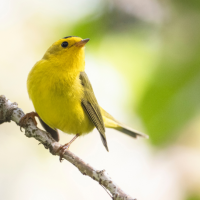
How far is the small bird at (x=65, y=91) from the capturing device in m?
3.22

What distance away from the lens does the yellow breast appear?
10.5 feet

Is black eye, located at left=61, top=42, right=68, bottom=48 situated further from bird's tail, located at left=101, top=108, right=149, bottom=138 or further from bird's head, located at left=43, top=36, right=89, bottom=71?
bird's tail, located at left=101, top=108, right=149, bottom=138

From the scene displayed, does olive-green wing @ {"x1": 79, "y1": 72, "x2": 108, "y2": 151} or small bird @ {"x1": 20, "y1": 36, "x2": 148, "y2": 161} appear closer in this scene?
small bird @ {"x1": 20, "y1": 36, "x2": 148, "y2": 161}

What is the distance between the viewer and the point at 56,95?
3.21 meters

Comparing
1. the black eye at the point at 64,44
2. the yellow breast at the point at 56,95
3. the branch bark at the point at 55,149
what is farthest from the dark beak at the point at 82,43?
the branch bark at the point at 55,149

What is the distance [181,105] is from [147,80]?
1.47ft

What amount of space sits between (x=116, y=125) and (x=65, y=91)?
175cm

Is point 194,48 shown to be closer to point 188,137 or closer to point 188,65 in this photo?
point 188,65

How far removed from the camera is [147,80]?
9.04 ft

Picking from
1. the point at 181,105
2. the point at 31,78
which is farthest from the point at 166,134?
the point at 31,78

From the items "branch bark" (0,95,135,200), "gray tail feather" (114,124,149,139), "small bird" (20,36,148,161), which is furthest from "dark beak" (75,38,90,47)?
"gray tail feather" (114,124,149,139)

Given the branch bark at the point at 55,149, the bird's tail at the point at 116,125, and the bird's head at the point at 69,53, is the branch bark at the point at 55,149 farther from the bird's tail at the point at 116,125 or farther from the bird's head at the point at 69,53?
the bird's tail at the point at 116,125

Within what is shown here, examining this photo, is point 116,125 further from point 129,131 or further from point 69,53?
point 69,53

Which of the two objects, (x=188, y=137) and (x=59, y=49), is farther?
(x=59, y=49)
